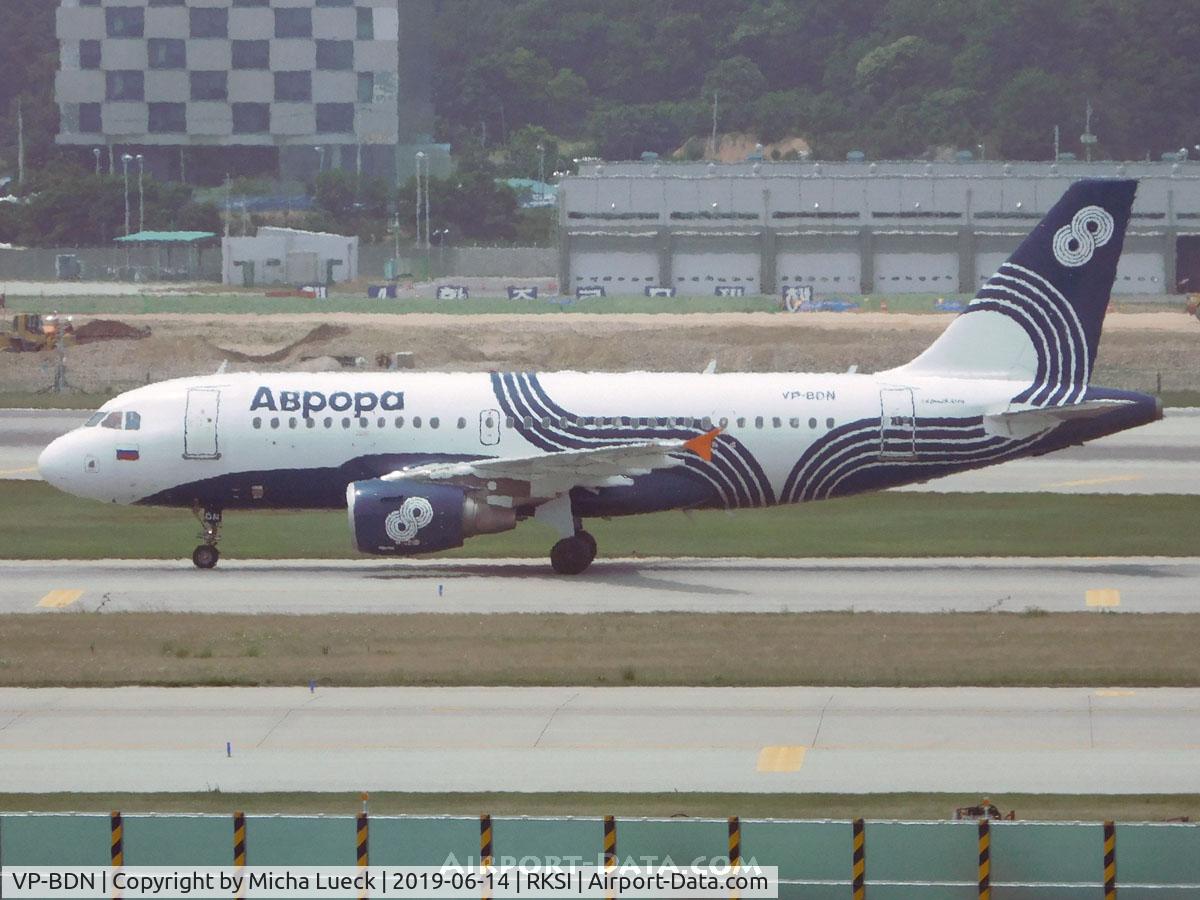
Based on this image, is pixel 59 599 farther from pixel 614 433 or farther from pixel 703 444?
pixel 703 444

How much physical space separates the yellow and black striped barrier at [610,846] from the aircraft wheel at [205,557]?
1068 inches

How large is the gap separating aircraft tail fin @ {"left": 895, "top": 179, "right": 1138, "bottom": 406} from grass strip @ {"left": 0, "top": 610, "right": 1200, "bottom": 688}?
9.21 metres

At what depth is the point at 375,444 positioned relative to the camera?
41.4 m

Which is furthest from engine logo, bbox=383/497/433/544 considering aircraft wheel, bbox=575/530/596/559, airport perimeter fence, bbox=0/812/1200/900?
airport perimeter fence, bbox=0/812/1200/900

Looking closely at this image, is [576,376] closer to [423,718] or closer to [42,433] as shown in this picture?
[423,718]

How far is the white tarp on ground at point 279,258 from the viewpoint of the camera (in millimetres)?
161750

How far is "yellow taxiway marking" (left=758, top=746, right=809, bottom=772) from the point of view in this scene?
2375 cm

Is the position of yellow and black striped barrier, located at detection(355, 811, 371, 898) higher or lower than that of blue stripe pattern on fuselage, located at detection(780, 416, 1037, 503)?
lower

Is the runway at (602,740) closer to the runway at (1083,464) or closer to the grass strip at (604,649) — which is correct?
the grass strip at (604,649)

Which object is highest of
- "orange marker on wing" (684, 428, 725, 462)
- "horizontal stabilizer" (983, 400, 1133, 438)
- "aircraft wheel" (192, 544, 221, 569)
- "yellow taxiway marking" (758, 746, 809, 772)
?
"horizontal stabilizer" (983, 400, 1133, 438)

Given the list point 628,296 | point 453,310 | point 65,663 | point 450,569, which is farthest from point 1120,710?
point 628,296

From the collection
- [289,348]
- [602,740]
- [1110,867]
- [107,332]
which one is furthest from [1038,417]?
[107,332]

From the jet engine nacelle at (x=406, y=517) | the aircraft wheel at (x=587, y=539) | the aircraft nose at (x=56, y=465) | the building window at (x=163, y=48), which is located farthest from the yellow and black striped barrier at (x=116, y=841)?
the building window at (x=163, y=48)

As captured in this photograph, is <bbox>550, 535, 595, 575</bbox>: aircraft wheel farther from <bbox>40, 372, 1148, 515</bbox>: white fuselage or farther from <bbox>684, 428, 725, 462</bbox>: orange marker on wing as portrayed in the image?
<bbox>684, 428, 725, 462</bbox>: orange marker on wing
